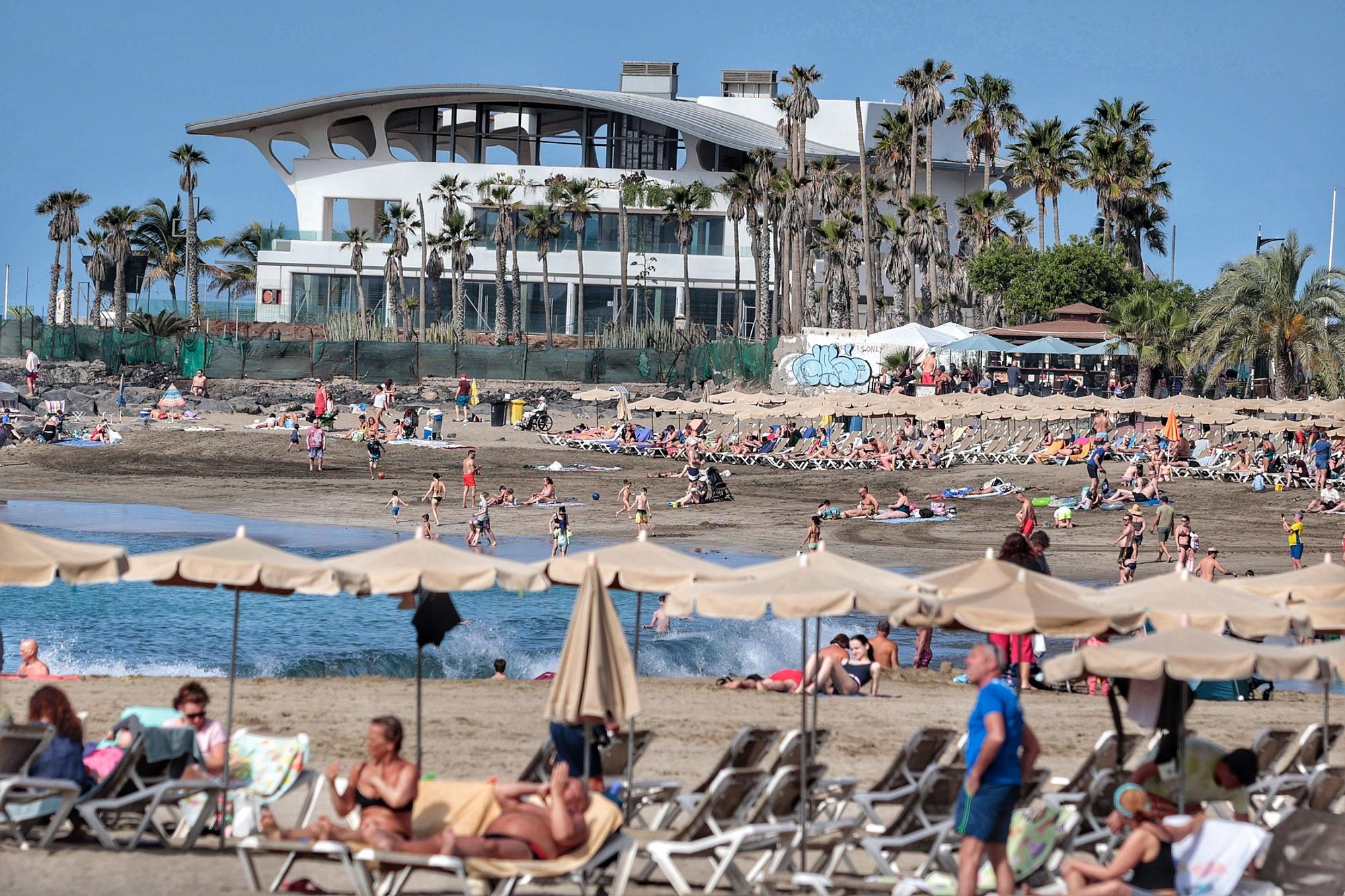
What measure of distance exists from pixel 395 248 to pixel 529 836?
2417 inches

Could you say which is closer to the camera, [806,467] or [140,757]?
[140,757]

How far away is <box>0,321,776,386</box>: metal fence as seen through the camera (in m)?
51.6

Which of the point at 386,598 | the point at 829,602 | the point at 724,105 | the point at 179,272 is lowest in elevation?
the point at 386,598

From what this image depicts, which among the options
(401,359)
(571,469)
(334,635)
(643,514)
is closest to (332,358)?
(401,359)

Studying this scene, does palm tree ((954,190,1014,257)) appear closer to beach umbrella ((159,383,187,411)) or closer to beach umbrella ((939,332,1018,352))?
beach umbrella ((939,332,1018,352))

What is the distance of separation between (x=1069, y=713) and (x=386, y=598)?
11.7 meters

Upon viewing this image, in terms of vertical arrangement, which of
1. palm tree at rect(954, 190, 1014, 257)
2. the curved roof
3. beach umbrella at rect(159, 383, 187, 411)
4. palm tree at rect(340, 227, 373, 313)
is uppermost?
the curved roof

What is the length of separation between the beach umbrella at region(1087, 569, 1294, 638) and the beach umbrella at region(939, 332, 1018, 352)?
35126 mm

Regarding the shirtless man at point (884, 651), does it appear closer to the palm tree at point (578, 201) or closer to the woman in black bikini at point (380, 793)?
the woman in black bikini at point (380, 793)

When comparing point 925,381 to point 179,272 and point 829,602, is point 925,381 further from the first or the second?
point 179,272

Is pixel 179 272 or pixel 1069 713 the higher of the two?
pixel 179 272

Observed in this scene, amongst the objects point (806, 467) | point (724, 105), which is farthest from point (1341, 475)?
point (724, 105)

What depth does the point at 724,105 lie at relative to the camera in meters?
80.5

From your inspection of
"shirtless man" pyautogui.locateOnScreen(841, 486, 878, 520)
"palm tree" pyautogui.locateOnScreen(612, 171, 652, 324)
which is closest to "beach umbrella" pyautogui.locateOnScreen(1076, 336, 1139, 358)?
"shirtless man" pyautogui.locateOnScreen(841, 486, 878, 520)
